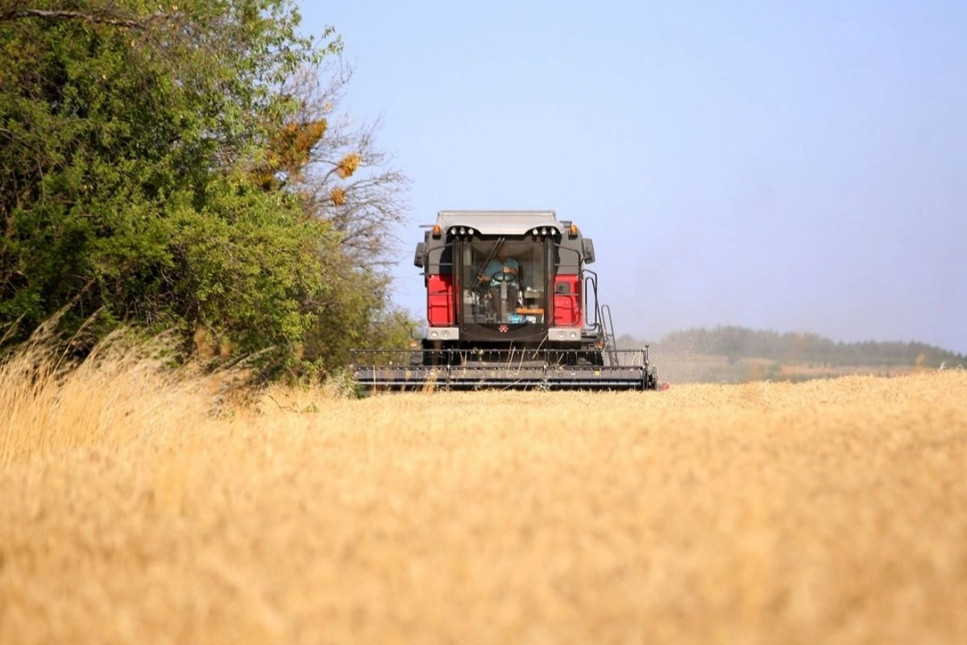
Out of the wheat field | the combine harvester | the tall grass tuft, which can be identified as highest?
the combine harvester

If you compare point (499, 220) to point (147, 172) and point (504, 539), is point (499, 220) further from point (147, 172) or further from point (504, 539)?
point (504, 539)

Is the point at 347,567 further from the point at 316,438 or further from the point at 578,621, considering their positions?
→ the point at 316,438

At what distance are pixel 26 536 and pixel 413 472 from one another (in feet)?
4.44

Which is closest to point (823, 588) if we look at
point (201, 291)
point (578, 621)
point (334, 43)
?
point (578, 621)

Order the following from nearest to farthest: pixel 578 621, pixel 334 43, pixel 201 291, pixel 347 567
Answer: pixel 578 621 → pixel 347 567 → pixel 201 291 → pixel 334 43

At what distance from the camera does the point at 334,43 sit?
19672 mm

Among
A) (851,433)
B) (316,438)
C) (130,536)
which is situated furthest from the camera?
(316,438)

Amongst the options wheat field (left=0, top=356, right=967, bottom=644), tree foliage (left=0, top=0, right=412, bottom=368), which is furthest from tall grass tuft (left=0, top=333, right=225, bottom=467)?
tree foliage (left=0, top=0, right=412, bottom=368)

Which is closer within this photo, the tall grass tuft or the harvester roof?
the tall grass tuft

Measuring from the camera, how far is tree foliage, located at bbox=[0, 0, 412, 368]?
14.4 metres

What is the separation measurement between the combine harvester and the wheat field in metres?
15.3

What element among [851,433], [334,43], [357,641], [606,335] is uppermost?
[334,43]

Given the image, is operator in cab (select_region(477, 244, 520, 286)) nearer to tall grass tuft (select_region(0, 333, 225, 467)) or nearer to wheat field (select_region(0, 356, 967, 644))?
tall grass tuft (select_region(0, 333, 225, 467))

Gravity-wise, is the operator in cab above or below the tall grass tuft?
above
